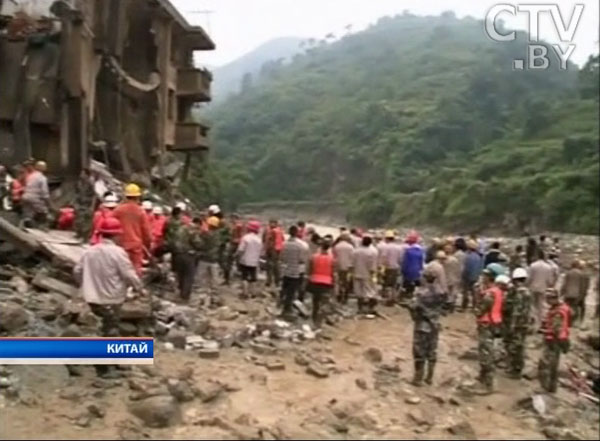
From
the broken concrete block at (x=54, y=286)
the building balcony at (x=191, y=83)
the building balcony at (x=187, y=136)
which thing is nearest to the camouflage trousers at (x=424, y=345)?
the broken concrete block at (x=54, y=286)

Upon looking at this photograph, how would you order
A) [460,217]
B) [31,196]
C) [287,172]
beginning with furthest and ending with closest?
1. [287,172]
2. [460,217]
3. [31,196]

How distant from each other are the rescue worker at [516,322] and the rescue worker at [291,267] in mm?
2910

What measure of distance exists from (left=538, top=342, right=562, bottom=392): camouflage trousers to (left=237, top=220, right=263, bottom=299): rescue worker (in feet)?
15.6

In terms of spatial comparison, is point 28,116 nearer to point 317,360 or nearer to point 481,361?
point 317,360

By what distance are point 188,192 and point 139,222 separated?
2440cm

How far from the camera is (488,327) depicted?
8664mm

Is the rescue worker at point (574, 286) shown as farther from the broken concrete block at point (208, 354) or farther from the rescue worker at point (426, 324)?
the broken concrete block at point (208, 354)

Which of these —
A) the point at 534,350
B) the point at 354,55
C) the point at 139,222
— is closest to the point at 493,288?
the point at 534,350

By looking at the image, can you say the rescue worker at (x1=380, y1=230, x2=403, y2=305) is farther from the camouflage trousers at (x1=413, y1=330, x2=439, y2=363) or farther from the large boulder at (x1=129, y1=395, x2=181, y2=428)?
the large boulder at (x1=129, y1=395, x2=181, y2=428)

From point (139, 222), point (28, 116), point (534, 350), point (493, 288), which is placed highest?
point (28, 116)

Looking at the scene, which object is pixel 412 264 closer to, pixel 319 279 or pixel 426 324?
pixel 319 279

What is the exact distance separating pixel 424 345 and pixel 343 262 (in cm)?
378

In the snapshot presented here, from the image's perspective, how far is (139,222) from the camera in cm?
847
